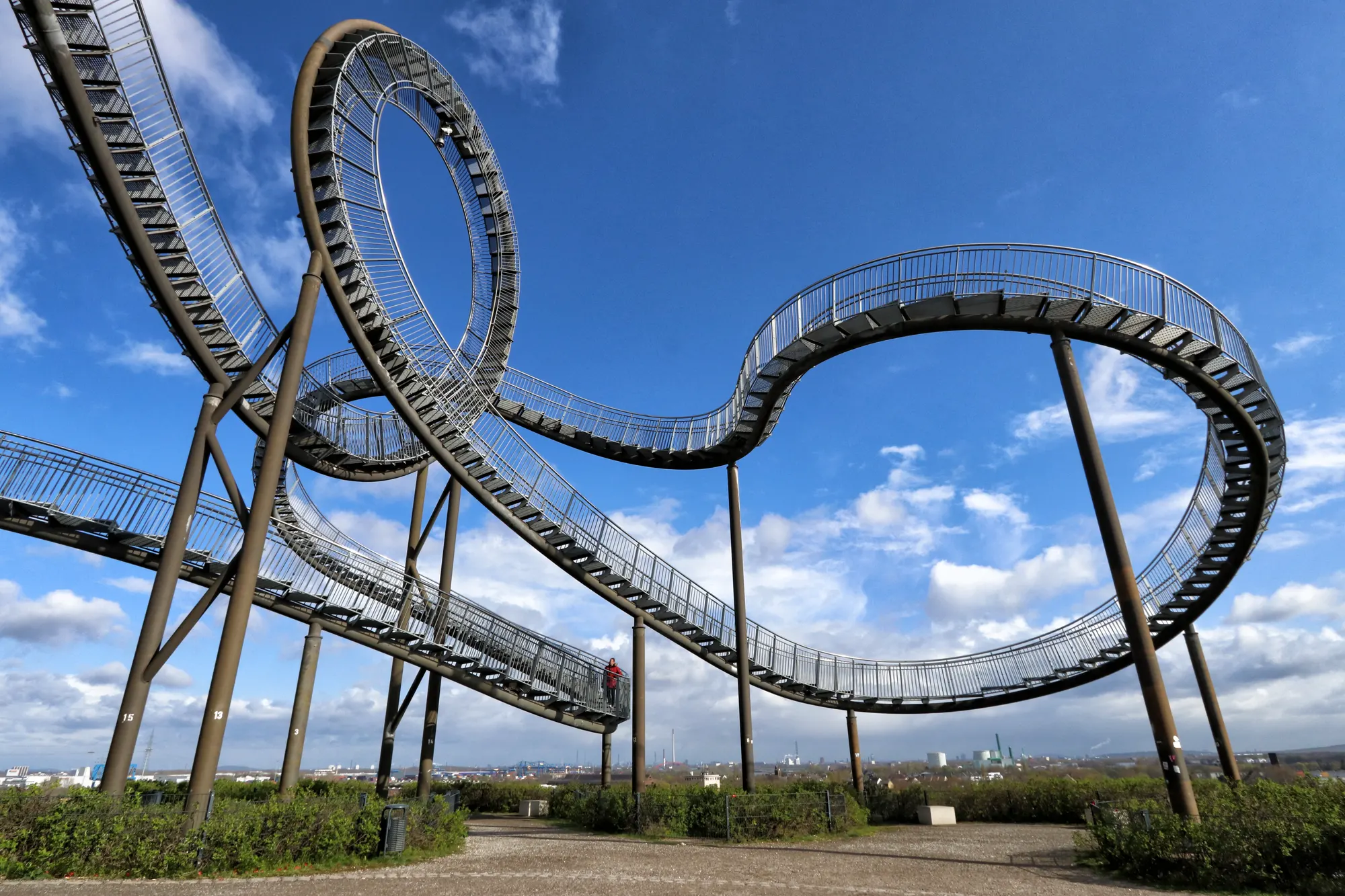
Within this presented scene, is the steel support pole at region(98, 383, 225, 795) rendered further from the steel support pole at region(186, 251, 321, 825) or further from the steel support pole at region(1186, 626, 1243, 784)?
the steel support pole at region(1186, 626, 1243, 784)

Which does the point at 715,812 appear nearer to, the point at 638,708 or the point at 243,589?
the point at 638,708

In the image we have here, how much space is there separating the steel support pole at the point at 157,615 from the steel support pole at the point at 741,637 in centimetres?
1294

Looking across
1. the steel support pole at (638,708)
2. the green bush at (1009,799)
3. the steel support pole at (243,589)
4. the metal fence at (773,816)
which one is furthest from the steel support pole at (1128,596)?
the steel support pole at (243,589)

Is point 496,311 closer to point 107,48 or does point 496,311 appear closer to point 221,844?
point 107,48

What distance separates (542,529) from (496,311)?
737 cm

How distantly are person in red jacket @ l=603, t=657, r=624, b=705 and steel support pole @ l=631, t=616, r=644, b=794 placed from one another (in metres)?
2.12

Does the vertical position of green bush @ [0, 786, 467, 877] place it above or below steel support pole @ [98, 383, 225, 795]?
below

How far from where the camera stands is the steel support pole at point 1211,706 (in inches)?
803

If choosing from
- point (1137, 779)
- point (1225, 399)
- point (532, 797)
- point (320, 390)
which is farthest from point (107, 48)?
point (1137, 779)

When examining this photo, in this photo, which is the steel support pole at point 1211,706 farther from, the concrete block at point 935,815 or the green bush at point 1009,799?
the concrete block at point 935,815

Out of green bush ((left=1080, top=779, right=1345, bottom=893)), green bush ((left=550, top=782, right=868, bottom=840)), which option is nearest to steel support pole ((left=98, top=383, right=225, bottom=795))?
green bush ((left=550, top=782, right=868, bottom=840))

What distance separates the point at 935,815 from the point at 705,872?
13016 mm

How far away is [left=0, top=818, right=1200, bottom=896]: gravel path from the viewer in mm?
9367

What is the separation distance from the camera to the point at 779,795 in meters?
16.1
